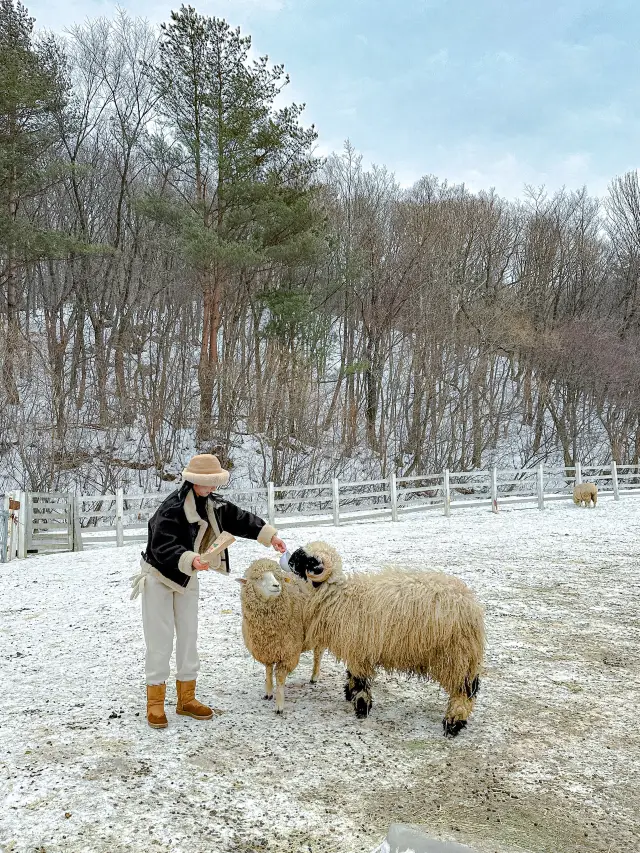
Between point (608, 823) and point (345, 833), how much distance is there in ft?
4.10

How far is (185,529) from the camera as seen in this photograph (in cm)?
435

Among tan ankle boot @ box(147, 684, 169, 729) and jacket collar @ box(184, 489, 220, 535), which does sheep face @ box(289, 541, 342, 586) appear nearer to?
jacket collar @ box(184, 489, 220, 535)

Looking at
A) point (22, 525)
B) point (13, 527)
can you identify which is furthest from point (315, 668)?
point (22, 525)

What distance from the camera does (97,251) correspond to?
68.3 feet

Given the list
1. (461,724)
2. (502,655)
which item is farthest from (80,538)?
(461,724)

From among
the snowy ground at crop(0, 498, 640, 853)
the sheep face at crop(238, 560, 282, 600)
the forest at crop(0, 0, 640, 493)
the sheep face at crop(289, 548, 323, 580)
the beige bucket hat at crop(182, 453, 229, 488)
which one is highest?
the forest at crop(0, 0, 640, 493)

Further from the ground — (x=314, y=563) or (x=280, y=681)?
(x=314, y=563)

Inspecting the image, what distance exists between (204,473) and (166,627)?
3.37 feet

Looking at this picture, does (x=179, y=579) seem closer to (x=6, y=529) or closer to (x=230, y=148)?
(x=6, y=529)

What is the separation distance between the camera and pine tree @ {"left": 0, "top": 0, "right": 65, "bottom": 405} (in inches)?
725

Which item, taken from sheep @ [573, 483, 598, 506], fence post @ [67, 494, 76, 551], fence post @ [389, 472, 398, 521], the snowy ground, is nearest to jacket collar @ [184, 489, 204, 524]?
the snowy ground

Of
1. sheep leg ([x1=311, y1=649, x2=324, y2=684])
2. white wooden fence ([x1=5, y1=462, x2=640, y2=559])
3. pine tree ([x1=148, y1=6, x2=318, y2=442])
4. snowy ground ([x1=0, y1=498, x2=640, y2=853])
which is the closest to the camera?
snowy ground ([x1=0, y1=498, x2=640, y2=853])

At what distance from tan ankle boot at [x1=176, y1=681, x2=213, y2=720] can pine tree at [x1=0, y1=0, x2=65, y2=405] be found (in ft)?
57.0

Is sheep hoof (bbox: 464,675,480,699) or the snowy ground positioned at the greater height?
sheep hoof (bbox: 464,675,480,699)
